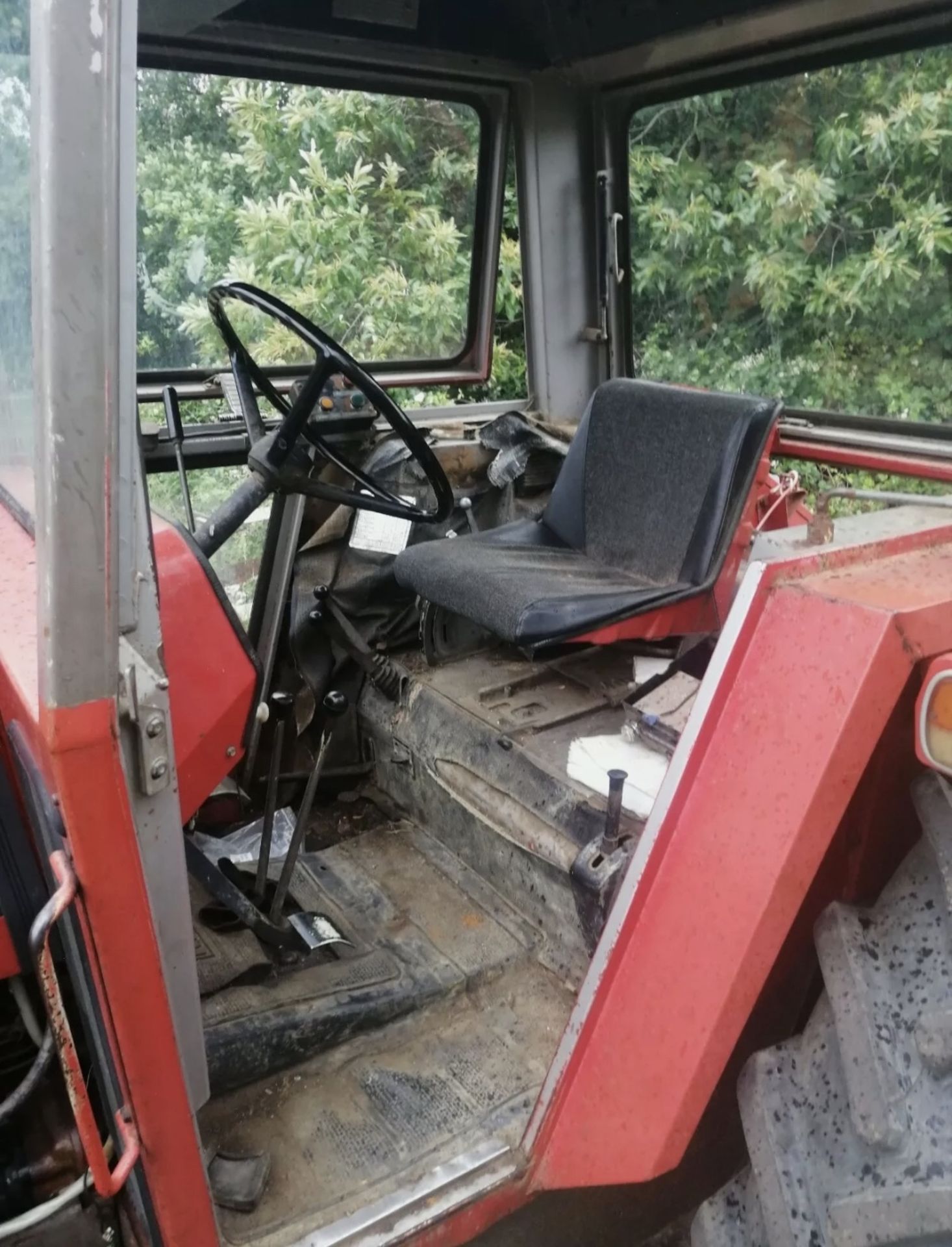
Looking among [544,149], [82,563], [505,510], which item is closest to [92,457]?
[82,563]

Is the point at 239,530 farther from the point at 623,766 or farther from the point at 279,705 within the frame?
the point at 623,766

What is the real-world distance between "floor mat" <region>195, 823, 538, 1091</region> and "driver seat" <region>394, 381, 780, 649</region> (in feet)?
1.63

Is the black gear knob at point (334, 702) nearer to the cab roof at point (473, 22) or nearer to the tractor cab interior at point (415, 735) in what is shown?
the tractor cab interior at point (415, 735)

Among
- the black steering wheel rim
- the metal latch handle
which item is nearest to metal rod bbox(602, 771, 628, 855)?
Result: the black steering wheel rim

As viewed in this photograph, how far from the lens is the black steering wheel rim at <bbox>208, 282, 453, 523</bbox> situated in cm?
180

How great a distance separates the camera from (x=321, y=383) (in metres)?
1.78

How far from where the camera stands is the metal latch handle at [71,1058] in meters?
0.81

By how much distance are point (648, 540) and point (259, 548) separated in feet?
2.87

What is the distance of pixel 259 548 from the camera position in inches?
89.2

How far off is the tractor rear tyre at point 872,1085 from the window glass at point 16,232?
815mm

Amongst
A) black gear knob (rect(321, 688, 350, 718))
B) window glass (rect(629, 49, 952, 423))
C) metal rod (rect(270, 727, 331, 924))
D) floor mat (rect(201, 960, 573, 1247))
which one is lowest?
floor mat (rect(201, 960, 573, 1247))

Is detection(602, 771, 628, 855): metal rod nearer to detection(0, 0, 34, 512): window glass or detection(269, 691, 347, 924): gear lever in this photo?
detection(269, 691, 347, 924): gear lever

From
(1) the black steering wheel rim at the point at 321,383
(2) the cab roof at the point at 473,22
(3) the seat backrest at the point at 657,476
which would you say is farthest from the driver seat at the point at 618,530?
(2) the cab roof at the point at 473,22

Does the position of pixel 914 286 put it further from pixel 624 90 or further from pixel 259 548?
pixel 259 548
